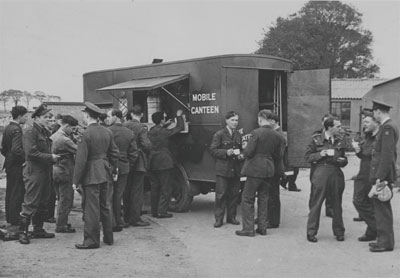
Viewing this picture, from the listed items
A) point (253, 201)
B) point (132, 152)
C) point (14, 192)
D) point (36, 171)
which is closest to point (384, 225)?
point (253, 201)

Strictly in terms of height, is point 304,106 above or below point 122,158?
above

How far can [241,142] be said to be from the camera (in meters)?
8.48

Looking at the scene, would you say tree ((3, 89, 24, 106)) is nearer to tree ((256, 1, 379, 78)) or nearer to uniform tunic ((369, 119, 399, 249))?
uniform tunic ((369, 119, 399, 249))

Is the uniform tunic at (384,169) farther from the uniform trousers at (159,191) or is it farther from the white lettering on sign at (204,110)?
the uniform trousers at (159,191)

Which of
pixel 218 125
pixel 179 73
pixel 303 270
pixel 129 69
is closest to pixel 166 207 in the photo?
pixel 218 125

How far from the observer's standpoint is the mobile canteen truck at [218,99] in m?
8.82

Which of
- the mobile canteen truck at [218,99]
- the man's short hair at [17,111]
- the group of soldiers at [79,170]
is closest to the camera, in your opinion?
the group of soldiers at [79,170]

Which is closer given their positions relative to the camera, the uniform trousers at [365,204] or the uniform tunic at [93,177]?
the uniform tunic at [93,177]

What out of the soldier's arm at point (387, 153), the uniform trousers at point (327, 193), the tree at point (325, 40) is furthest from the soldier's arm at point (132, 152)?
the tree at point (325, 40)

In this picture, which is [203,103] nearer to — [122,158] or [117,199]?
[122,158]

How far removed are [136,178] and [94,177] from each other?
72.5 inches

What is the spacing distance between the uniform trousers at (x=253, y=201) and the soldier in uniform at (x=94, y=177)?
6.70ft

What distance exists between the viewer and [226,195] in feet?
27.4

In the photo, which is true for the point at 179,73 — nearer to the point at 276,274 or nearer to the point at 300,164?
the point at 300,164
